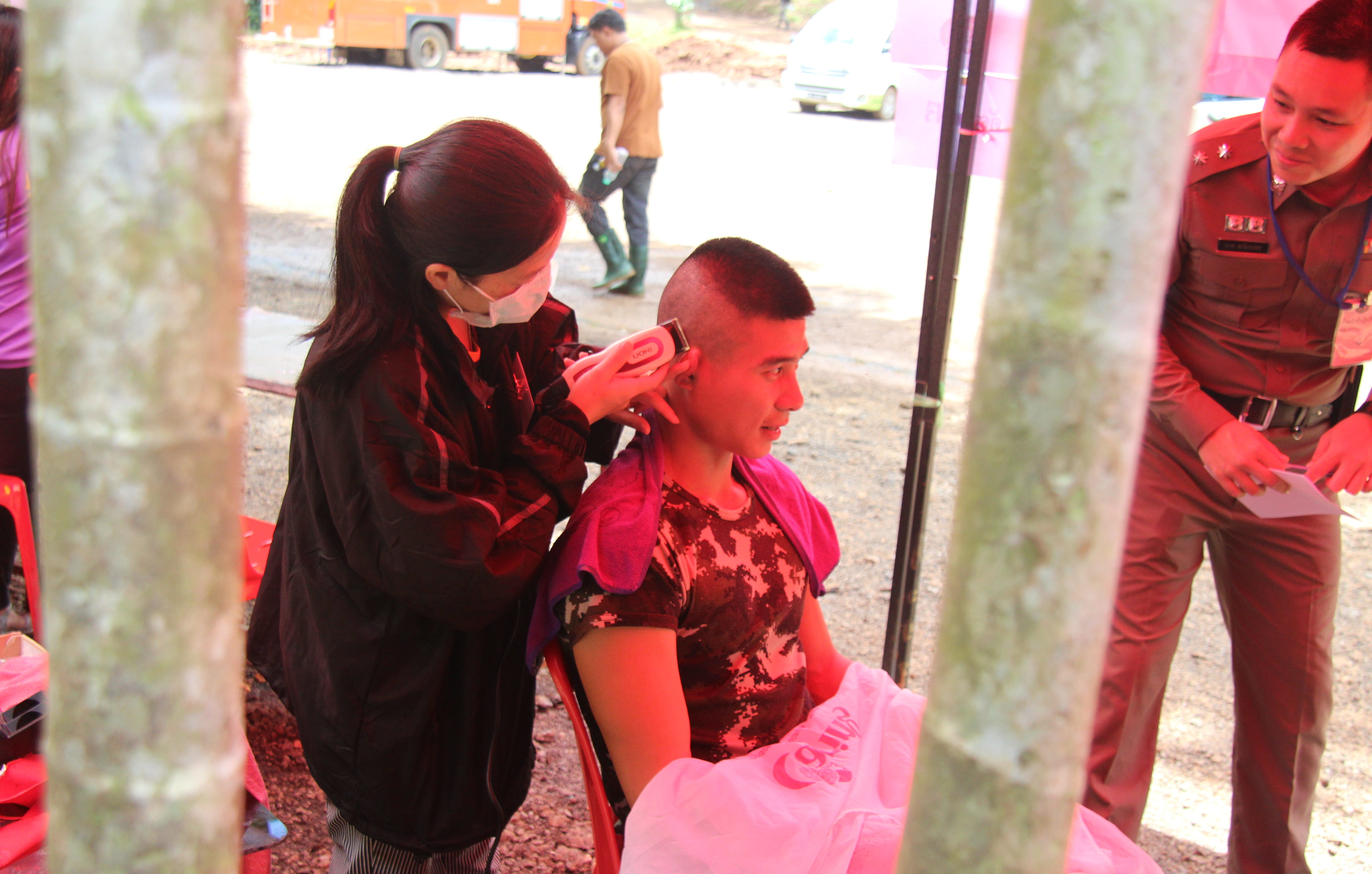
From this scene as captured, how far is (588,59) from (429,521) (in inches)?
707

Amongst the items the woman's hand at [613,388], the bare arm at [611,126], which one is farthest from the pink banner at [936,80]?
the bare arm at [611,126]

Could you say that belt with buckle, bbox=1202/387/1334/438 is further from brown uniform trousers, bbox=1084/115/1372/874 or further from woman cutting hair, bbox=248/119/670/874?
woman cutting hair, bbox=248/119/670/874

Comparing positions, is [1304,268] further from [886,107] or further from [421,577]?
[886,107]

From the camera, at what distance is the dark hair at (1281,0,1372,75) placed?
189cm

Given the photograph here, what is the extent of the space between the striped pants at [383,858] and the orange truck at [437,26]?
51.9 feet

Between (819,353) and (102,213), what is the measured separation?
6468mm

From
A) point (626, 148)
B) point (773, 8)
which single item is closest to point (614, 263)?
point (626, 148)

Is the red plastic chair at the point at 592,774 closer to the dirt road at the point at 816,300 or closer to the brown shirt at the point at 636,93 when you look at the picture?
the dirt road at the point at 816,300

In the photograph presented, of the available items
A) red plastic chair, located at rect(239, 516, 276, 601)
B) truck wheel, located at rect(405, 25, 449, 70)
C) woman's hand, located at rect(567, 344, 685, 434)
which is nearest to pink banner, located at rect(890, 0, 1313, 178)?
woman's hand, located at rect(567, 344, 685, 434)

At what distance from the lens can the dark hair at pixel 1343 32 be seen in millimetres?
1892

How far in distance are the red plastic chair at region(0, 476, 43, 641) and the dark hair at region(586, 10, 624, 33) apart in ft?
19.4

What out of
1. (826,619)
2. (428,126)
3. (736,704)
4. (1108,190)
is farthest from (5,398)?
(428,126)

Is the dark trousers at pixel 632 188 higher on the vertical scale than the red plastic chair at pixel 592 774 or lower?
higher

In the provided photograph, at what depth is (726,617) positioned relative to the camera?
1.83m
